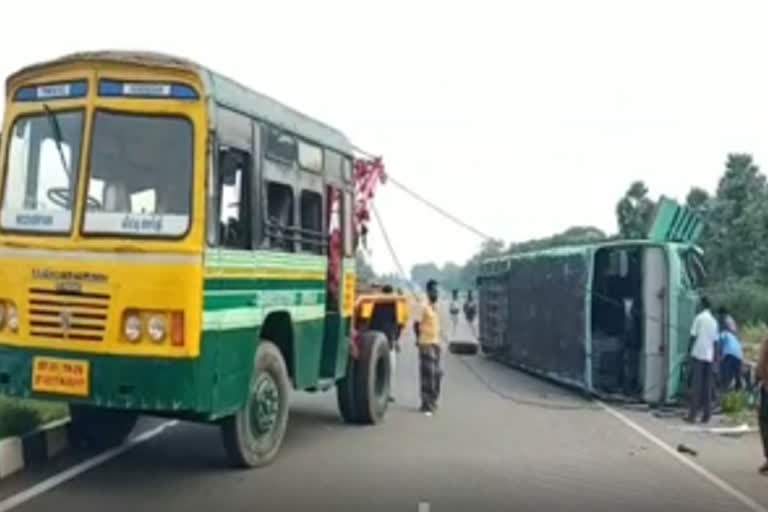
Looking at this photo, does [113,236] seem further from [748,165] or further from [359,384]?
[748,165]

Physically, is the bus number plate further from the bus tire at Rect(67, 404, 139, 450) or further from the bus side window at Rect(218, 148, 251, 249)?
the bus tire at Rect(67, 404, 139, 450)

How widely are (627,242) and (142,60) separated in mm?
10060

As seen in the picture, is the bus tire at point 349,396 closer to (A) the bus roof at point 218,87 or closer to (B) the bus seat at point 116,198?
(A) the bus roof at point 218,87

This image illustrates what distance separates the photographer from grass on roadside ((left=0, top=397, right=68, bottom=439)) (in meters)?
9.98

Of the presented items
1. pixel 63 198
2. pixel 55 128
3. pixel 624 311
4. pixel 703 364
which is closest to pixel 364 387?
pixel 703 364

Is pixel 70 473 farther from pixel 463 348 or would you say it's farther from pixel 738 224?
pixel 738 224

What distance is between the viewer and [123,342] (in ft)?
27.5

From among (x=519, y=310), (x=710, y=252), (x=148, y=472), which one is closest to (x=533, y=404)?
(x=519, y=310)

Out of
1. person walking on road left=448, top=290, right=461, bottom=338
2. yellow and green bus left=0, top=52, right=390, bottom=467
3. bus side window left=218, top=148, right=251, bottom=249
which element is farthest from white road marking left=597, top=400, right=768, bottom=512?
person walking on road left=448, top=290, right=461, bottom=338

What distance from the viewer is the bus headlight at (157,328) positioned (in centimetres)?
833

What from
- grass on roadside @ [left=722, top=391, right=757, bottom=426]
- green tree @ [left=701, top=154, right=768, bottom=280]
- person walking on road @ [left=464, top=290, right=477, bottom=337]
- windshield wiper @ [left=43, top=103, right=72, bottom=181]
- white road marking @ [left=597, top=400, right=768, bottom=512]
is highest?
green tree @ [left=701, top=154, right=768, bottom=280]

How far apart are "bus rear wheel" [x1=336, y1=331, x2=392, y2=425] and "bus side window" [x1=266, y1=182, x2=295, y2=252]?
117 inches

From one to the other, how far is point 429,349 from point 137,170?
728cm

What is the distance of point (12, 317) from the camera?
8.71 m
